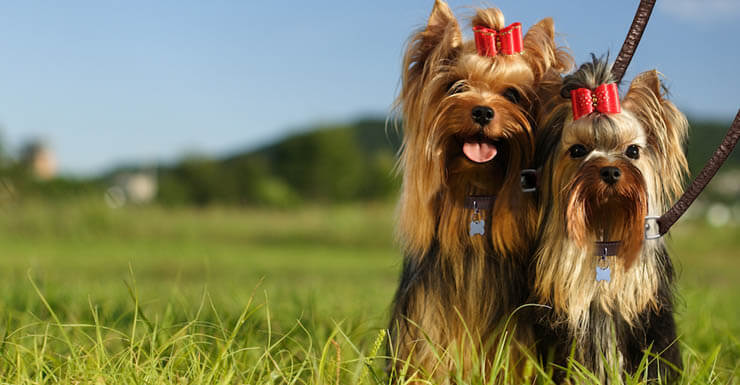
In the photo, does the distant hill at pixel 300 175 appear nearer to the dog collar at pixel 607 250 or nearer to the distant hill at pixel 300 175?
the distant hill at pixel 300 175

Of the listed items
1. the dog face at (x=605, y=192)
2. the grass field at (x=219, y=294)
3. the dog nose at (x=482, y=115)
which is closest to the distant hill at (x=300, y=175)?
the grass field at (x=219, y=294)

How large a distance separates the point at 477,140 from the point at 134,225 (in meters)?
18.9

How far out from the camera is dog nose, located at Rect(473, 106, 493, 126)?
3092 mm

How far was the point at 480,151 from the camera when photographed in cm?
320

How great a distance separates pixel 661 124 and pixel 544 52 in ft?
2.37

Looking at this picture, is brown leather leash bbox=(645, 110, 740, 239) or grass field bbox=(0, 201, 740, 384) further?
grass field bbox=(0, 201, 740, 384)

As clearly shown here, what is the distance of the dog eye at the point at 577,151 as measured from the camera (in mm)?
2877

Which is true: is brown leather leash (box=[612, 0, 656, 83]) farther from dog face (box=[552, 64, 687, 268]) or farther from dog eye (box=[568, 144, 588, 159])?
dog eye (box=[568, 144, 588, 159])

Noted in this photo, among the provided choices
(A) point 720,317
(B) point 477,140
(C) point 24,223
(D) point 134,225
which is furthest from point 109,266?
(B) point 477,140

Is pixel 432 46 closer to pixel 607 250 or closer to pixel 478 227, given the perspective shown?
pixel 478 227

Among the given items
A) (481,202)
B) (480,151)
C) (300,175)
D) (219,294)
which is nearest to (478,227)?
(481,202)

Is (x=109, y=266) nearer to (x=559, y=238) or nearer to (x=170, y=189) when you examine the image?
(x=559, y=238)

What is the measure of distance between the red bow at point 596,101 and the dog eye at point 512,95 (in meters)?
0.43

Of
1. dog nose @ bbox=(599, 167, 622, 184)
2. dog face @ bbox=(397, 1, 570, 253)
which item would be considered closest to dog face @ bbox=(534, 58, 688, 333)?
dog nose @ bbox=(599, 167, 622, 184)
